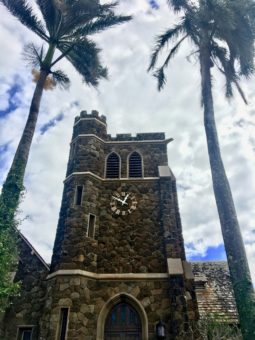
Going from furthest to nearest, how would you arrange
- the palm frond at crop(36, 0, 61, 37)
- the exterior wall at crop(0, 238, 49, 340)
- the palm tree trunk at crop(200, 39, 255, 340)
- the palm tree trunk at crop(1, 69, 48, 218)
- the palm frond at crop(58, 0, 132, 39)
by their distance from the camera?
the palm frond at crop(58, 0, 132, 39)
the palm frond at crop(36, 0, 61, 37)
the exterior wall at crop(0, 238, 49, 340)
the palm tree trunk at crop(1, 69, 48, 218)
the palm tree trunk at crop(200, 39, 255, 340)

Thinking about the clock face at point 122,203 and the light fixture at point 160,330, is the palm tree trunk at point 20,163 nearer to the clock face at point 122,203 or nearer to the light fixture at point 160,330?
the clock face at point 122,203

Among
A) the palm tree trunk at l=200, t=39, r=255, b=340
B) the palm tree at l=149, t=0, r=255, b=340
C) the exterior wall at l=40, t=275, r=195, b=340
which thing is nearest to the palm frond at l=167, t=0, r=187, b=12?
the palm tree at l=149, t=0, r=255, b=340

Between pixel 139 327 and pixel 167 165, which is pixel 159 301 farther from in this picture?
pixel 167 165

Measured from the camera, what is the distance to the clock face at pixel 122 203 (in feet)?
48.2

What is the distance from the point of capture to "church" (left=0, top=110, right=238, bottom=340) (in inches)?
454

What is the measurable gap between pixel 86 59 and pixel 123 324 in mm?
12155

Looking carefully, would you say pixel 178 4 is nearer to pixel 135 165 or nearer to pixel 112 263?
pixel 135 165

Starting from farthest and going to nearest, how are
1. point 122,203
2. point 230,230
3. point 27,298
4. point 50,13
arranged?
point 122,203, point 27,298, point 50,13, point 230,230

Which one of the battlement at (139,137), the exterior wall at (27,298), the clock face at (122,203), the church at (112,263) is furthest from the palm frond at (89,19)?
the exterior wall at (27,298)

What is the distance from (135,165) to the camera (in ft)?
54.4

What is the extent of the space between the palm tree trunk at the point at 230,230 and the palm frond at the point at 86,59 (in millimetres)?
5508

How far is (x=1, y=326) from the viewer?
12.1 meters

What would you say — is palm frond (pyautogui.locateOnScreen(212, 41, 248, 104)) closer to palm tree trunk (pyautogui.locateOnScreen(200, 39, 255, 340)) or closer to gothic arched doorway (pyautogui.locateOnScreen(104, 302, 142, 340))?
palm tree trunk (pyautogui.locateOnScreen(200, 39, 255, 340))

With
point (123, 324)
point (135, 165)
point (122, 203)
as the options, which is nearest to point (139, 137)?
point (135, 165)
